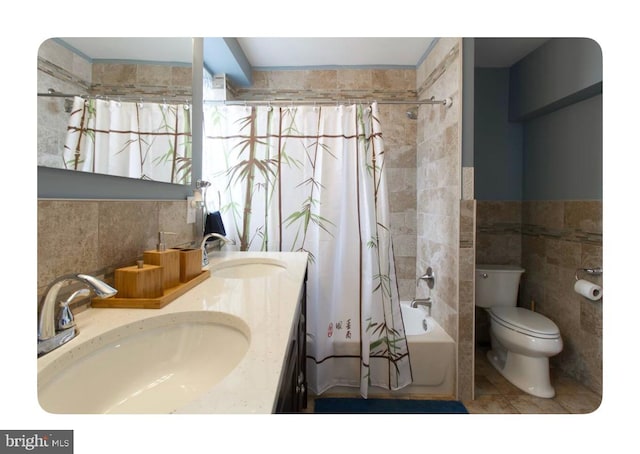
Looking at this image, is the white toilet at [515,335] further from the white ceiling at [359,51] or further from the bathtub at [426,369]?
the white ceiling at [359,51]

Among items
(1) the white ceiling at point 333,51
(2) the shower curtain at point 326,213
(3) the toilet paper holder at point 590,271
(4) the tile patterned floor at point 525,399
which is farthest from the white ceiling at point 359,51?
(4) the tile patterned floor at point 525,399

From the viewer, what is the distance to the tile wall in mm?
1717

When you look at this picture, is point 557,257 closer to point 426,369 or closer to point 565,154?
point 565,154

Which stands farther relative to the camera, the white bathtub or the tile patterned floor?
the white bathtub

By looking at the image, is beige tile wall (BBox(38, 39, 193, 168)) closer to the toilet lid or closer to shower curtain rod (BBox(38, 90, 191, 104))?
shower curtain rod (BBox(38, 90, 191, 104))

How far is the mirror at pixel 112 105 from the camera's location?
648 mm

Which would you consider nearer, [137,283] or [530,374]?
[137,283]

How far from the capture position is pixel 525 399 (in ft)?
5.51

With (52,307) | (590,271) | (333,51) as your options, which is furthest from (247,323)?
(333,51)

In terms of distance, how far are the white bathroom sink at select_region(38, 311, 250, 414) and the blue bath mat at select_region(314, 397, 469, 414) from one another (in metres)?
1.12

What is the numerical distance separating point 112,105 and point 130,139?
11cm

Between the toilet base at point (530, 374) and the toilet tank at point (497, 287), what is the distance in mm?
367

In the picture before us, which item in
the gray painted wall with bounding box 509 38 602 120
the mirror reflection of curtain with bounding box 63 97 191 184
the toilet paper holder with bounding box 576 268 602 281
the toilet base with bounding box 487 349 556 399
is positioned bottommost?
the toilet base with bounding box 487 349 556 399

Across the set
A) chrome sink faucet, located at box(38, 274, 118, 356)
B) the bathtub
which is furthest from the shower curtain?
chrome sink faucet, located at box(38, 274, 118, 356)
